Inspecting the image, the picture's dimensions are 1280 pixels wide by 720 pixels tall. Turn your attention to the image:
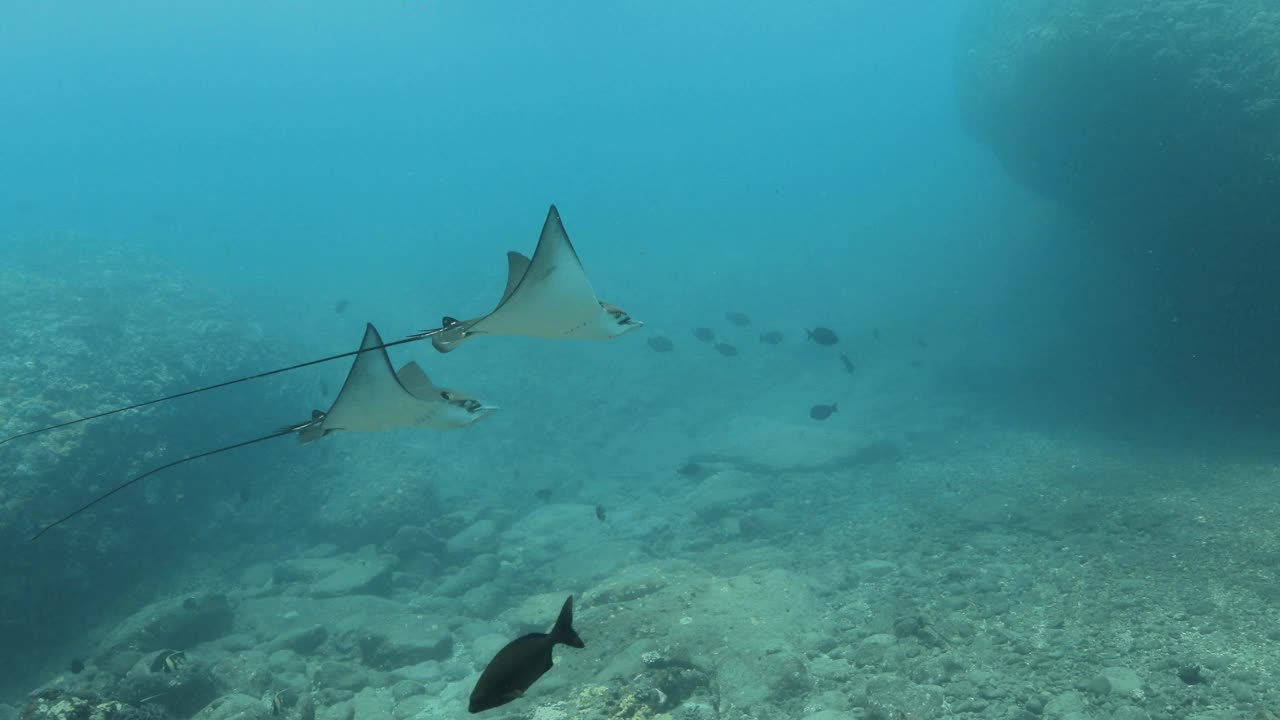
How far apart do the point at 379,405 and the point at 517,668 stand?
1508 mm

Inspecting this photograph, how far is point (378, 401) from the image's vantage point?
3.05m

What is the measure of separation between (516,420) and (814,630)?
548 inches

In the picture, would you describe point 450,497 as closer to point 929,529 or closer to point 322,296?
point 929,529

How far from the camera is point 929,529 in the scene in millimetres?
9758

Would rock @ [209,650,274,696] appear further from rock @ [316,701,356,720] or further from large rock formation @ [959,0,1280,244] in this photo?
large rock formation @ [959,0,1280,244]

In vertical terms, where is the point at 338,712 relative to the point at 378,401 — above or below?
below

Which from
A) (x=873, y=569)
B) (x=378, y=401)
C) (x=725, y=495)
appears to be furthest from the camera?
(x=725, y=495)

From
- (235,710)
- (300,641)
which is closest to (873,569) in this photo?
(235,710)

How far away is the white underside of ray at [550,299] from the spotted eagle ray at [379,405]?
1.47 ft

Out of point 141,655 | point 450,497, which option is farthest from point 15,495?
point 450,497

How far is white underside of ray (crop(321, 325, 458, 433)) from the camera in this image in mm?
2832

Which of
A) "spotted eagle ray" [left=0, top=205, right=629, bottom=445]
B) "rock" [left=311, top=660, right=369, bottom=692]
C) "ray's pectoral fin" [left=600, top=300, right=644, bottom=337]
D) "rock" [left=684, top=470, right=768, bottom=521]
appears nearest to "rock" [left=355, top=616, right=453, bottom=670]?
"rock" [left=311, top=660, right=369, bottom=692]

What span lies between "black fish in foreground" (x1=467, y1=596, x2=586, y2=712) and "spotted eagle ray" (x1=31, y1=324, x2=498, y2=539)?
3.73ft

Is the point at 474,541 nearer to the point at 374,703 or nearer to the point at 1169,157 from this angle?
the point at 374,703
